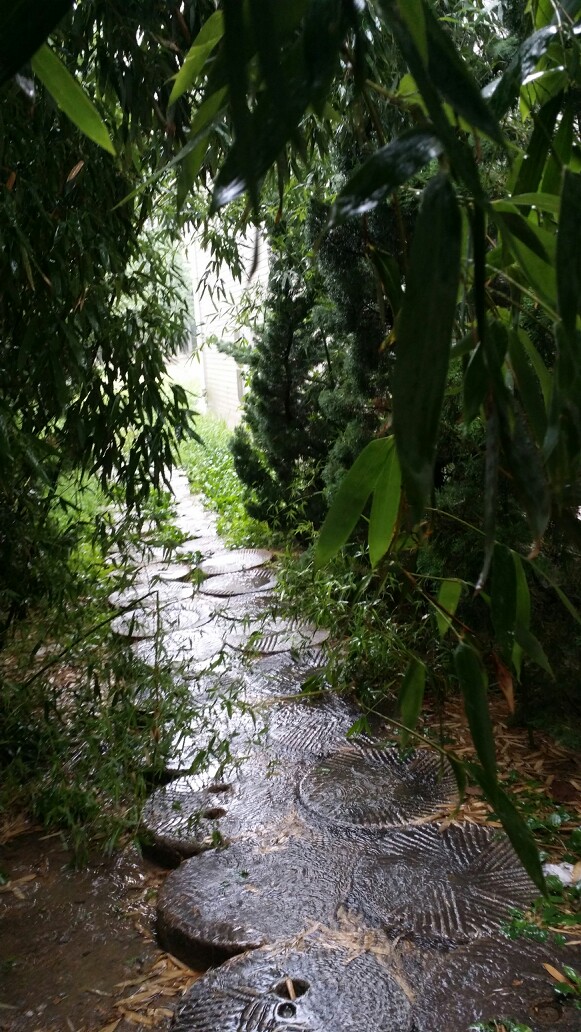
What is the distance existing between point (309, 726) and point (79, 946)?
122 cm

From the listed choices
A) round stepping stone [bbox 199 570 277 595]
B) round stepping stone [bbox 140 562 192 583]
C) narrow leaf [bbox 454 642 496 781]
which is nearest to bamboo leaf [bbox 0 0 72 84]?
narrow leaf [bbox 454 642 496 781]

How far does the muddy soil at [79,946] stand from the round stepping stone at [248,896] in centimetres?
9

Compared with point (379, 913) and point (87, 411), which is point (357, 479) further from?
point (87, 411)

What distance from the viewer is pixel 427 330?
1.58ft

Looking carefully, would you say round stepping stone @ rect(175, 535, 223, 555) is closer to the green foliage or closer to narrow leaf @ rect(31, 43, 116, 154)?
the green foliage

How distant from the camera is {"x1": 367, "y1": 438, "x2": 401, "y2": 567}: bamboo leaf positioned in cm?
80

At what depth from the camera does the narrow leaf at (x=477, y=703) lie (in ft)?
2.23

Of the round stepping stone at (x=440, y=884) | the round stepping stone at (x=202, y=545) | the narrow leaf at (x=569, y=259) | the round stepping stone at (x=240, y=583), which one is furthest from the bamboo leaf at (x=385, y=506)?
the round stepping stone at (x=202, y=545)

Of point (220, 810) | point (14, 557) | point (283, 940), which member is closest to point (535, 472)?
point (283, 940)

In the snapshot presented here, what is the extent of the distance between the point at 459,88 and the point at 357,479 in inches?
15.2

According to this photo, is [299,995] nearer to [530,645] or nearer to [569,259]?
[530,645]

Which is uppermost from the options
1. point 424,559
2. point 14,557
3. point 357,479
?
point 357,479

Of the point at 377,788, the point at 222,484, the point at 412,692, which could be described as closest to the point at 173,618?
the point at 377,788

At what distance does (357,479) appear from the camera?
0.81 metres
